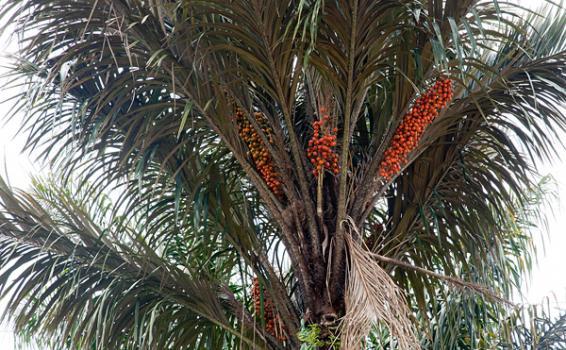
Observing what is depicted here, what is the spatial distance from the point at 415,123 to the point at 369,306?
701 millimetres

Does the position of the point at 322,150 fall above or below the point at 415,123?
below

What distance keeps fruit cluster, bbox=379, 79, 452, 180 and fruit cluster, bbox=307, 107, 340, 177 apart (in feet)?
0.61

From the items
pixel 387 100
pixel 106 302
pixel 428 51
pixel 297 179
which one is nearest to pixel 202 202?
pixel 297 179

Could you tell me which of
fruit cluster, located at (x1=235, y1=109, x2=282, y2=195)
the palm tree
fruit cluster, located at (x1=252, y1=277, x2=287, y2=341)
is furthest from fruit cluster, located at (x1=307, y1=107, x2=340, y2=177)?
fruit cluster, located at (x1=252, y1=277, x2=287, y2=341)

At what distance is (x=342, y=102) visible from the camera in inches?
101

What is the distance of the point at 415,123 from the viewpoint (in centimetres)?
261

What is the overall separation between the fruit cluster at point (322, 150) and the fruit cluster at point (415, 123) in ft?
0.61

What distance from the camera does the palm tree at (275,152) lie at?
7.97ft

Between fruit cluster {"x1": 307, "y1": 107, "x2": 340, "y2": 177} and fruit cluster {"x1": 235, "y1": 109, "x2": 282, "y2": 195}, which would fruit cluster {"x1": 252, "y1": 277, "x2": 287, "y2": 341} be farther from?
fruit cluster {"x1": 307, "y1": 107, "x2": 340, "y2": 177}

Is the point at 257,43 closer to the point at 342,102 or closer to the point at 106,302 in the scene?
the point at 342,102

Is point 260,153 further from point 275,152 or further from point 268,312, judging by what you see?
point 268,312

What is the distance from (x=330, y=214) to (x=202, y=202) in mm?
495

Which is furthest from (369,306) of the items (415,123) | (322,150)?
(415,123)

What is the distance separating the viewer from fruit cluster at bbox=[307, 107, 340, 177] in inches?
102
